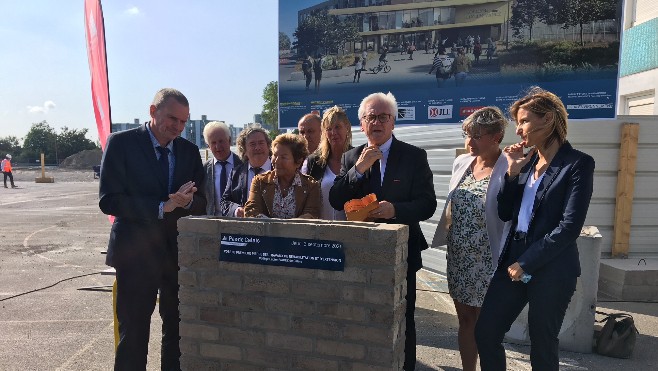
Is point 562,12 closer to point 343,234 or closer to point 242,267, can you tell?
point 343,234

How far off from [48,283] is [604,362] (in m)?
6.27

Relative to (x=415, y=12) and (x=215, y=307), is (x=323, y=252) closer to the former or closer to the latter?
(x=215, y=307)

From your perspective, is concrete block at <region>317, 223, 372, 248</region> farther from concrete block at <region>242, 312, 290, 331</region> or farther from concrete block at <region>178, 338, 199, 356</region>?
concrete block at <region>178, 338, 199, 356</region>

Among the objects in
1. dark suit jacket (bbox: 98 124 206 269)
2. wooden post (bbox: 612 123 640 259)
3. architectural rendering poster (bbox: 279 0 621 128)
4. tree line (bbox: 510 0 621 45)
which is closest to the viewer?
dark suit jacket (bbox: 98 124 206 269)

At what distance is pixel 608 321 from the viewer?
351 centimetres

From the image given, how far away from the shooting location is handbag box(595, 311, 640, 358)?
3.43 m

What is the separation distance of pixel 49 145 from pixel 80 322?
92.2 metres

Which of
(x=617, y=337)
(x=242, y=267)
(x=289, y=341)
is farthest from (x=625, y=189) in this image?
(x=242, y=267)

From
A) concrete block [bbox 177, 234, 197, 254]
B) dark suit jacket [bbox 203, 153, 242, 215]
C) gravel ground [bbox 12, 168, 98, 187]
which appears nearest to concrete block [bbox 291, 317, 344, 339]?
concrete block [bbox 177, 234, 197, 254]

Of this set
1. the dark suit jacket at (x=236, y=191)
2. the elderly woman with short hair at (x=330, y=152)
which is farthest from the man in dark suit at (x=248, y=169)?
the elderly woman with short hair at (x=330, y=152)

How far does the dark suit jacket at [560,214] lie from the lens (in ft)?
6.64

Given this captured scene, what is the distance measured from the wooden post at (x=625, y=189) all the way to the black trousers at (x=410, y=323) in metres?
3.92

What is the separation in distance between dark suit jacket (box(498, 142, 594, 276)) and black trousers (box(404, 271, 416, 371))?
2.49 ft

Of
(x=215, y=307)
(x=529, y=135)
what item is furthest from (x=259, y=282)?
(x=529, y=135)
